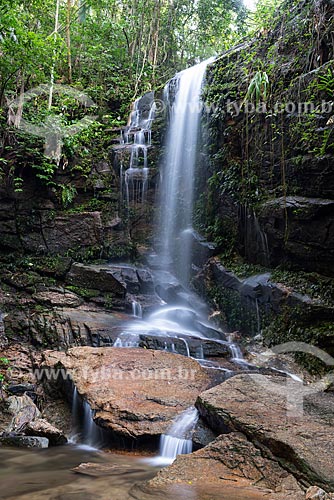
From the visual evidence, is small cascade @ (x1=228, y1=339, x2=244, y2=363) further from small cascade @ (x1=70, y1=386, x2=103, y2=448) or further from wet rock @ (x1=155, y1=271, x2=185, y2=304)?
small cascade @ (x1=70, y1=386, x2=103, y2=448)

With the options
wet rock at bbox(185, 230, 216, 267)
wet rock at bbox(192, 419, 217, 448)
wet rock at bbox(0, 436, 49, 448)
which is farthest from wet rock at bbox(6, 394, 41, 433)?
wet rock at bbox(185, 230, 216, 267)

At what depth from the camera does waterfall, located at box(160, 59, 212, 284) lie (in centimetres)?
1267

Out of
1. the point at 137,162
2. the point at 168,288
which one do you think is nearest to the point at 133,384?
the point at 168,288

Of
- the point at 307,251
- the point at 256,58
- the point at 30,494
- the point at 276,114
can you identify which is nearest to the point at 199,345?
the point at 307,251

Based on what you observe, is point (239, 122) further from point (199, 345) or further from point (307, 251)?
point (199, 345)

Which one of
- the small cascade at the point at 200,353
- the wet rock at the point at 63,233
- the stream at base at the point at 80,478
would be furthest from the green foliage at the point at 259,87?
the stream at base at the point at 80,478

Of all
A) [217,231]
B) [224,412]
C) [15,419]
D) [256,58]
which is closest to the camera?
[224,412]

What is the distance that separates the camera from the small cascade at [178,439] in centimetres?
454

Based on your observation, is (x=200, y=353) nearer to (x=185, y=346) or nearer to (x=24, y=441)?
(x=185, y=346)

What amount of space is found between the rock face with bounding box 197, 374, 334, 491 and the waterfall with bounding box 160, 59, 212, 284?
7361 millimetres

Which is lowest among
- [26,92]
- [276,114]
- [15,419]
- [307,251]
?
[15,419]

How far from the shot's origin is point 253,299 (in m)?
8.95

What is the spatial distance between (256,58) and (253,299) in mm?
6744

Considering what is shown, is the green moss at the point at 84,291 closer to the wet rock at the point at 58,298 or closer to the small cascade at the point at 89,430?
the wet rock at the point at 58,298
